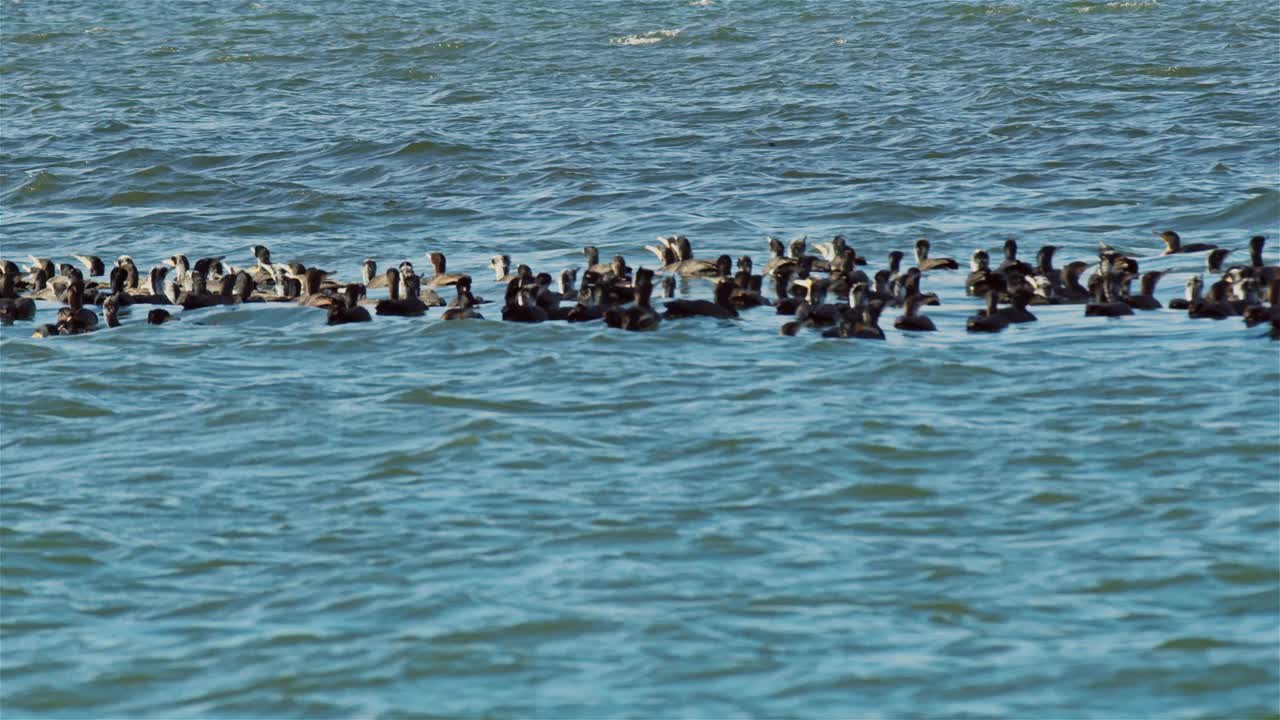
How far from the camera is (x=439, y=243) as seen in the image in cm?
2584

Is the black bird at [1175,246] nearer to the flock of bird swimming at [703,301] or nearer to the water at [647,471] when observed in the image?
the flock of bird swimming at [703,301]

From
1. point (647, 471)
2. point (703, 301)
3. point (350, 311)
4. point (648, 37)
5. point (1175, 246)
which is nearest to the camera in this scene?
point (647, 471)

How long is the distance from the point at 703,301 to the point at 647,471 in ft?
18.6

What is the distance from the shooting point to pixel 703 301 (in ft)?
63.5

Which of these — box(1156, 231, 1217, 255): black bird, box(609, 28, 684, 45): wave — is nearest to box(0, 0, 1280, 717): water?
box(1156, 231, 1217, 255): black bird

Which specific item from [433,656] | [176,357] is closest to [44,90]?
[176,357]

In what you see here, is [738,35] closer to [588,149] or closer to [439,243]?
[588,149]

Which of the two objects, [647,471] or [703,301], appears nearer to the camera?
[647,471]

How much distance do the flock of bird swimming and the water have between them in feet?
1.02

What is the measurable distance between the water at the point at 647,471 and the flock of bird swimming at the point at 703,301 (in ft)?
1.02

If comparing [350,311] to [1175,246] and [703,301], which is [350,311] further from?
[1175,246]

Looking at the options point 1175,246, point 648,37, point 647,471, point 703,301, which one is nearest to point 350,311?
point 703,301

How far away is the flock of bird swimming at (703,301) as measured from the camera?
61.2 feet

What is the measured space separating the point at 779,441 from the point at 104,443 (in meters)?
5.49
